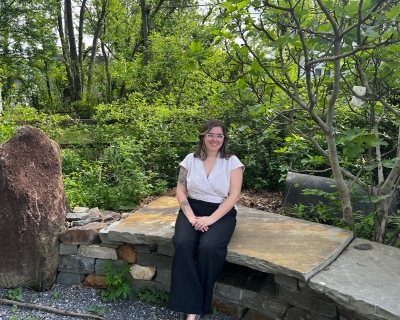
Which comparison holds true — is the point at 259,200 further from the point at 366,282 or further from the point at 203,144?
the point at 366,282

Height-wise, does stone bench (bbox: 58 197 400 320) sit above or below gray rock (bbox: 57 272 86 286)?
above

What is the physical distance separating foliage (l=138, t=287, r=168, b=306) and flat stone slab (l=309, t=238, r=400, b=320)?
1227 millimetres

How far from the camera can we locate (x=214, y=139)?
2.94m

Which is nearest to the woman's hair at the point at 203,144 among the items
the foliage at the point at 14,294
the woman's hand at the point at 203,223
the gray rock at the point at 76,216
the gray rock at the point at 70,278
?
the woman's hand at the point at 203,223

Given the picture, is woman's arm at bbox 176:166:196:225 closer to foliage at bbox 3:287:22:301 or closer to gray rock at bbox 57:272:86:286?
gray rock at bbox 57:272:86:286

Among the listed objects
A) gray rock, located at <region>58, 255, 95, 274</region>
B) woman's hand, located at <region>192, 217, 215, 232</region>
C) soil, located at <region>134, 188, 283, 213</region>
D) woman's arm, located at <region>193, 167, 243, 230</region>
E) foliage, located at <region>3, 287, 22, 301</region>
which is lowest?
foliage, located at <region>3, 287, 22, 301</region>

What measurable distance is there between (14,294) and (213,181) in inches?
69.0

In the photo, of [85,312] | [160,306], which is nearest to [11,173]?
[85,312]

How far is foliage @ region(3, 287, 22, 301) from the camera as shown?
2984 millimetres

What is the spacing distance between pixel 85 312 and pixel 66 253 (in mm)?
566

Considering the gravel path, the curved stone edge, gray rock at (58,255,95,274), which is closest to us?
the curved stone edge

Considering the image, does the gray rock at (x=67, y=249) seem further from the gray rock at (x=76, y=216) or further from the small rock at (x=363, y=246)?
the small rock at (x=363, y=246)

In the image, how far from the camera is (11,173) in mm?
3051

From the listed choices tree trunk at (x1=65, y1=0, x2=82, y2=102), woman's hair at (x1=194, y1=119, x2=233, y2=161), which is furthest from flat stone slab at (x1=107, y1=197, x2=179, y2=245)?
tree trunk at (x1=65, y1=0, x2=82, y2=102)
